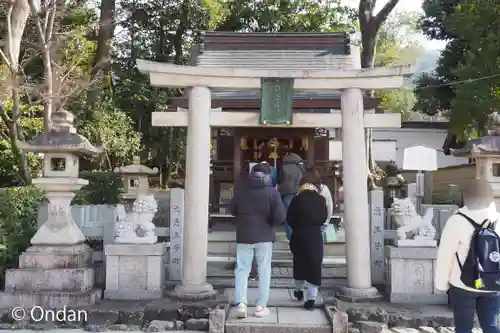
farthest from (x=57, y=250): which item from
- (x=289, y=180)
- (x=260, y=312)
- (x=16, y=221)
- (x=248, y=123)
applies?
(x=289, y=180)

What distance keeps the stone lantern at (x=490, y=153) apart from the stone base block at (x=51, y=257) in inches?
245

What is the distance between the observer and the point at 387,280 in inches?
305

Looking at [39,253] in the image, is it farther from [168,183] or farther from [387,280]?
[168,183]

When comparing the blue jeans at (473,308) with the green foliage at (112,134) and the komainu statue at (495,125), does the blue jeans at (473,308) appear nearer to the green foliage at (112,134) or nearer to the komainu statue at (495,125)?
the komainu statue at (495,125)

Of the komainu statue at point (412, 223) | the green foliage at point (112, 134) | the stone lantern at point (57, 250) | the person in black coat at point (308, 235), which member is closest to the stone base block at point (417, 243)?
the komainu statue at point (412, 223)

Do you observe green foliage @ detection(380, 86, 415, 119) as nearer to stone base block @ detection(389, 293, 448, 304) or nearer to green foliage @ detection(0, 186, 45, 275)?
stone base block @ detection(389, 293, 448, 304)

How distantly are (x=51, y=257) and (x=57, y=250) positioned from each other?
132 millimetres

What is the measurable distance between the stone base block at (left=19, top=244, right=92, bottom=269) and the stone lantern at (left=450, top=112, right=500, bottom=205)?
Result: 6.22m

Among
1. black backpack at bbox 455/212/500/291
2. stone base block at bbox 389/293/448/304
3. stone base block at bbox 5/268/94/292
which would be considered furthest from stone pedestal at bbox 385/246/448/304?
stone base block at bbox 5/268/94/292

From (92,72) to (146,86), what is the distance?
289 centimetres

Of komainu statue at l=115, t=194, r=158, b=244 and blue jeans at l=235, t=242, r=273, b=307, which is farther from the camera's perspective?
komainu statue at l=115, t=194, r=158, b=244

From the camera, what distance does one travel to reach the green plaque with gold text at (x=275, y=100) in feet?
25.3

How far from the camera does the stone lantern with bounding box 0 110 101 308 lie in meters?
7.10

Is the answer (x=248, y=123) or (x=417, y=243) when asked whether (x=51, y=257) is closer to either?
(x=248, y=123)
